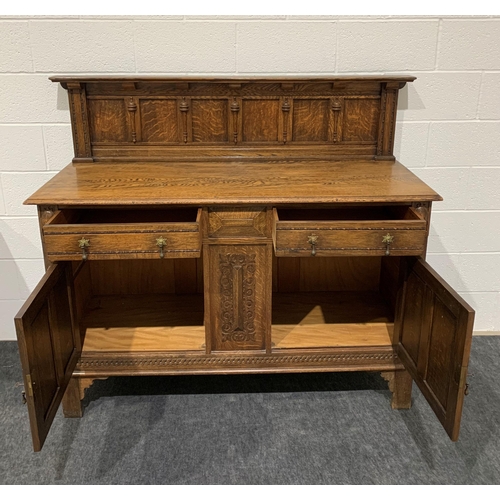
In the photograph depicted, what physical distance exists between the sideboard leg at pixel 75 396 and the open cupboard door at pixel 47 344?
0.10 metres

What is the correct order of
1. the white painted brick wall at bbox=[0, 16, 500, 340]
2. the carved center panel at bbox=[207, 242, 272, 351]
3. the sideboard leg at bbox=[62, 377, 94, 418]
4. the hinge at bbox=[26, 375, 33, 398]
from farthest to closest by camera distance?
the white painted brick wall at bbox=[0, 16, 500, 340], the sideboard leg at bbox=[62, 377, 94, 418], the carved center panel at bbox=[207, 242, 272, 351], the hinge at bbox=[26, 375, 33, 398]

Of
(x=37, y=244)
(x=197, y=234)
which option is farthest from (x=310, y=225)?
(x=37, y=244)

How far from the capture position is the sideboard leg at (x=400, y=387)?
206 cm

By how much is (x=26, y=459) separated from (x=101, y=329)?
0.54 meters

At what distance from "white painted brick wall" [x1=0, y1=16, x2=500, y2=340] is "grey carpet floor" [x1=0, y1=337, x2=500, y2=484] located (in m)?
0.90

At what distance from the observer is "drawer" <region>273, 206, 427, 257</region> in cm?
172

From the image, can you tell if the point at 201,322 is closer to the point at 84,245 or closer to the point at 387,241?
the point at 84,245

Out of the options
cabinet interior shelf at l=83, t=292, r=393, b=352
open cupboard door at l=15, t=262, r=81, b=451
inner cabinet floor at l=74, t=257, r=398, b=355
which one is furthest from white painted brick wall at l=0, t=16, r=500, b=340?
open cupboard door at l=15, t=262, r=81, b=451

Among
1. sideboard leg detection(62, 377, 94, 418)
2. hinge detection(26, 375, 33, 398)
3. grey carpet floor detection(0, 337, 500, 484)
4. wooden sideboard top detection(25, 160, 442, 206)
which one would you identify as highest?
wooden sideboard top detection(25, 160, 442, 206)

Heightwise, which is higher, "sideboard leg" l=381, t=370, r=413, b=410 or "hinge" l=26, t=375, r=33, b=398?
"hinge" l=26, t=375, r=33, b=398

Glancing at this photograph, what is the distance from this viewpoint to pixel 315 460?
1.84 metres

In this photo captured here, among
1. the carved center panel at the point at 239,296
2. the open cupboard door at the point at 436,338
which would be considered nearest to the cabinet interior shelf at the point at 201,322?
the carved center panel at the point at 239,296

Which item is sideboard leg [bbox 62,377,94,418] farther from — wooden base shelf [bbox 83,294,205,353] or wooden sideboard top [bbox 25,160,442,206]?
wooden sideboard top [bbox 25,160,442,206]

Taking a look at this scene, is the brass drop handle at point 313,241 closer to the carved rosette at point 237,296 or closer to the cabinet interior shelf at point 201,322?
the carved rosette at point 237,296
